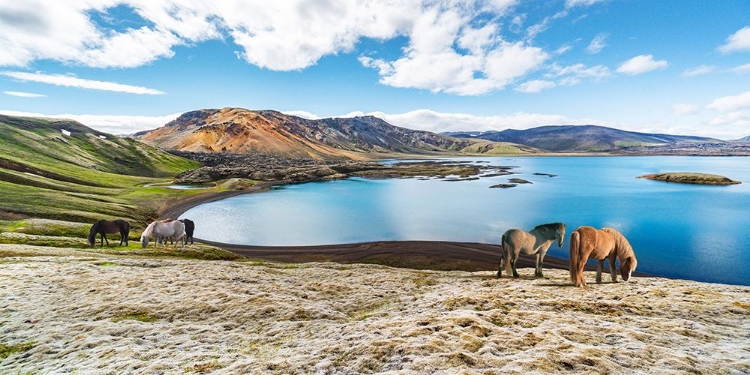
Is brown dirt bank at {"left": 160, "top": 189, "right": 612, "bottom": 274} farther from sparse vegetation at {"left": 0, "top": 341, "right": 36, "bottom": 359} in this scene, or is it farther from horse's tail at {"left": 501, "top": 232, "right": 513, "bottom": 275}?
sparse vegetation at {"left": 0, "top": 341, "right": 36, "bottom": 359}

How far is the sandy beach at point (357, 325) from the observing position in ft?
25.5

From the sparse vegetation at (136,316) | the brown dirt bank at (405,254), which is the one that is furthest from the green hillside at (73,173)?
the sparse vegetation at (136,316)

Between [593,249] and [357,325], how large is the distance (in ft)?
44.0

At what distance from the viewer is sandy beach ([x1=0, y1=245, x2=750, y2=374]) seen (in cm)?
776

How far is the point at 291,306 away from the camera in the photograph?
13.7 meters

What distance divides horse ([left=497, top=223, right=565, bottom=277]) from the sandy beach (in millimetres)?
1801

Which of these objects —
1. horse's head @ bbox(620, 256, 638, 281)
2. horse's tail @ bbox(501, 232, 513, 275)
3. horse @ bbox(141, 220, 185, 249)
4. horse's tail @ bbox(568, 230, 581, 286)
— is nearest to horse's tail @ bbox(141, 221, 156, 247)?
horse @ bbox(141, 220, 185, 249)

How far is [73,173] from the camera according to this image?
10294 centimetres

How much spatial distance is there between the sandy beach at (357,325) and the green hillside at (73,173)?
166ft

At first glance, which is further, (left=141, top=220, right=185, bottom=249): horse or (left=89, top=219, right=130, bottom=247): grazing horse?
(left=141, top=220, right=185, bottom=249): horse

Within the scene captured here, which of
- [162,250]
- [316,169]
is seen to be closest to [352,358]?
[162,250]

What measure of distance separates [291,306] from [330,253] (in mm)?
31206

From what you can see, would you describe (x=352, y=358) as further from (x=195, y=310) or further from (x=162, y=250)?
(x=162, y=250)

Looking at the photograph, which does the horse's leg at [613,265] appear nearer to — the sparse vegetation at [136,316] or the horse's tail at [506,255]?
the horse's tail at [506,255]
